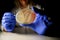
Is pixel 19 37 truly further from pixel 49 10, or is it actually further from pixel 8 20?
pixel 49 10

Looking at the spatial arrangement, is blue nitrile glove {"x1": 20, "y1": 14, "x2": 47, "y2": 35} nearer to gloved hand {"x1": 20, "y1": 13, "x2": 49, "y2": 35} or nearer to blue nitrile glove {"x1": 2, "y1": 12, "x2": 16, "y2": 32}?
gloved hand {"x1": 20, "y1": 13, "x2": 49, "y2": 35}

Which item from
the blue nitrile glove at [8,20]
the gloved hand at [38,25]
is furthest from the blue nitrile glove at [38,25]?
the blue nitrile glove at [8,20]

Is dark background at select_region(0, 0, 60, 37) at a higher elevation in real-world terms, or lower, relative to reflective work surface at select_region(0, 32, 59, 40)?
higher

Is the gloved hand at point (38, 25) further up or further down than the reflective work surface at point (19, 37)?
further up

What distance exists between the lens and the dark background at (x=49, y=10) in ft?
2.96

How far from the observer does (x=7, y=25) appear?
3.05 ft

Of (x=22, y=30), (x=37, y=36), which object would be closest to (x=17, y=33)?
(x=22, y=30)

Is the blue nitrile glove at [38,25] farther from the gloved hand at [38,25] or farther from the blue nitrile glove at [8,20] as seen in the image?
the blue nitrile glove at [8,20]

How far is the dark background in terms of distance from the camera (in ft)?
2.96

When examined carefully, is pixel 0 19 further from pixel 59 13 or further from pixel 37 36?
pixel 59 13

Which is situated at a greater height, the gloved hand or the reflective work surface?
the gloved hand

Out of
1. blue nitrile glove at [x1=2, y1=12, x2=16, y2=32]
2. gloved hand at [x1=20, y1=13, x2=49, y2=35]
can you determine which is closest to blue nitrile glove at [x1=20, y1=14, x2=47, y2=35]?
gloved hand at [x1=20, y1=13, x2=49, y2=35]

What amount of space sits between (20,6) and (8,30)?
7.6 inches

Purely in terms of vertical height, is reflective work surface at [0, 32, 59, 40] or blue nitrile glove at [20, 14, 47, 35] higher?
blue nitrile glove at [20, 14, 47, 35]
